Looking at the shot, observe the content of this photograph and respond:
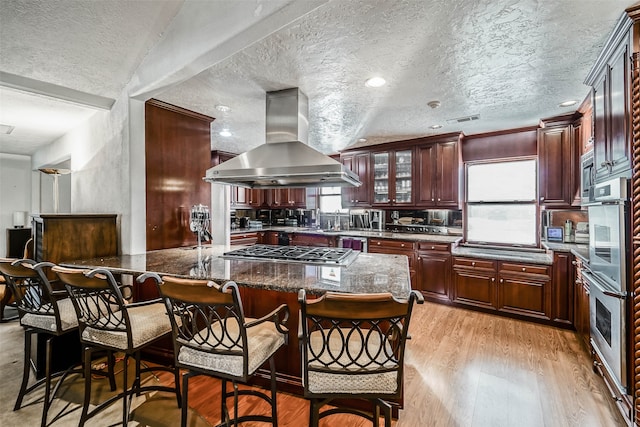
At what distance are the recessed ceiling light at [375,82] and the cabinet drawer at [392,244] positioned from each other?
2.45 metres

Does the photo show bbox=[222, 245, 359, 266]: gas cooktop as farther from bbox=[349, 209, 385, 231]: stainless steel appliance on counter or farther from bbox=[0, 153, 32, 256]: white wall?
bbox=[0, 153, 32, 256]: white wall

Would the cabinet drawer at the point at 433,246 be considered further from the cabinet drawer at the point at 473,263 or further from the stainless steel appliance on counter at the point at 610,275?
the stainless steel appliance on counter at the point at 610,275

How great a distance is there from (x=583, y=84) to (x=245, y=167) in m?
3.09

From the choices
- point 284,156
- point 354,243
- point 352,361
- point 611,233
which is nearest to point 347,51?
point 284,156

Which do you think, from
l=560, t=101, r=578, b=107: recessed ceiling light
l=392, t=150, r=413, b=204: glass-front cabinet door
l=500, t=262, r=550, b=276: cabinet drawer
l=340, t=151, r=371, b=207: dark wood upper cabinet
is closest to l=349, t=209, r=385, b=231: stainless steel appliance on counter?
l=340, t=151, r=371, b=207: dark wood upper cabinet

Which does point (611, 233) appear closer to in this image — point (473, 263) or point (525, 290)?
point (525, 290)

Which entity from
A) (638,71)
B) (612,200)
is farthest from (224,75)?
(612,200)

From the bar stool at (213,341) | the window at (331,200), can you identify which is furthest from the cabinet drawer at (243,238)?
the bar stool at (213,341)

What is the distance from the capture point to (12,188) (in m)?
5.61

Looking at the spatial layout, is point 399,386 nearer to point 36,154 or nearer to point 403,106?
point 403,106

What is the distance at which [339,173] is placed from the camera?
2318 mm

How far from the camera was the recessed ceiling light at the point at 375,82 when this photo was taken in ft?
8.04

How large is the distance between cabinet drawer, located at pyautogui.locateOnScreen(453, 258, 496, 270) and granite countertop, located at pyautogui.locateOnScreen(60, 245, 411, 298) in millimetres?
1738

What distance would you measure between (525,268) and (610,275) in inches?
59.2
